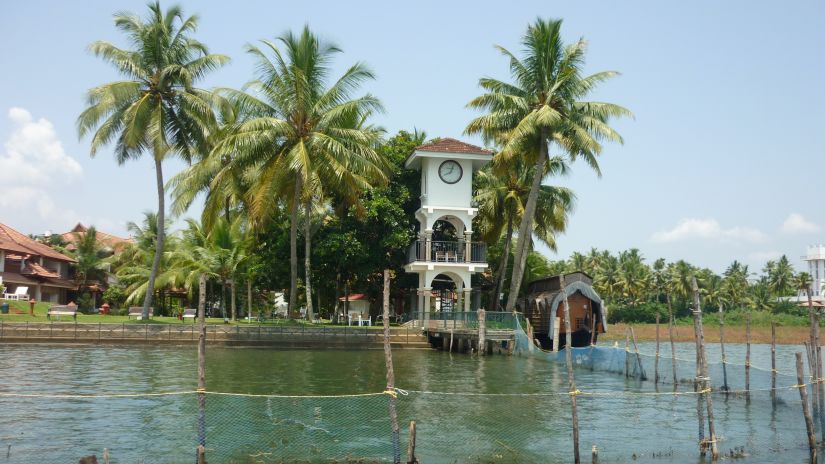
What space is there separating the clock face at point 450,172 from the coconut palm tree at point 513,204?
3.33 m

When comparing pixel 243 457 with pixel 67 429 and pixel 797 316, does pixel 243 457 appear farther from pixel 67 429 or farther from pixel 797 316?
pixel 797 316

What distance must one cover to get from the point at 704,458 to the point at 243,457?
855 centimetres

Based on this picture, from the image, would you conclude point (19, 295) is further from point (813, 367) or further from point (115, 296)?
point (813, 367)

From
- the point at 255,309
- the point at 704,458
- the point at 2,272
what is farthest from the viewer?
the point at 255,309

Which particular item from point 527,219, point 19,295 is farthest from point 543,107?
point 19,295

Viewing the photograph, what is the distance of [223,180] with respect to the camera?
1479 inches

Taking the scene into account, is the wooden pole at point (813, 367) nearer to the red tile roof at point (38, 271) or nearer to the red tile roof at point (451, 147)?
the red tile roof at point (451, 147)

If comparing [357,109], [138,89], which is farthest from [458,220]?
[138,89]

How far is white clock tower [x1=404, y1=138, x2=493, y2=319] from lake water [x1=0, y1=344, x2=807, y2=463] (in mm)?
11538

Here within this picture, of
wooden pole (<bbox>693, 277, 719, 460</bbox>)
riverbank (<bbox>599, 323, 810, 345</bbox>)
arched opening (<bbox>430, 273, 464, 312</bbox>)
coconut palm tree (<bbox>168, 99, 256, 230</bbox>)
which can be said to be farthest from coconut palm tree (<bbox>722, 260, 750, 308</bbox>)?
wooden pole (<bbox>693, 277, 719, 460</bbox>)

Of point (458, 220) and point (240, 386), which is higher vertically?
point (458, 220)

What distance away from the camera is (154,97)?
117 ft

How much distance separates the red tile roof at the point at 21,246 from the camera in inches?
1891

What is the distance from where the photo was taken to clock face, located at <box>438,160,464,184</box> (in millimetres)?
39309
